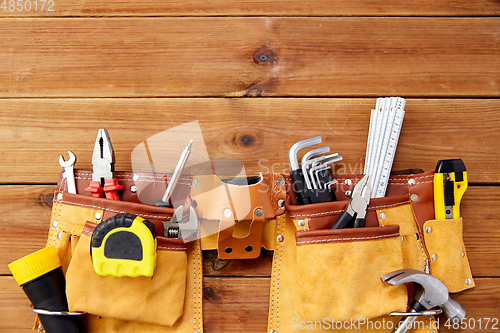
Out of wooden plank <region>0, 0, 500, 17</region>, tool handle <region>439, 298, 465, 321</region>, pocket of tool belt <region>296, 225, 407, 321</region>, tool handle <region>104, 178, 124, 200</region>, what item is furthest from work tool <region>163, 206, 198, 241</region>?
tool handle <region>439, 298, 465, 321</region>

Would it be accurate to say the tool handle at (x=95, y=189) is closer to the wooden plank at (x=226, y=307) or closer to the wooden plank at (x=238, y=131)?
the wooden plank at (x=238, y=131)

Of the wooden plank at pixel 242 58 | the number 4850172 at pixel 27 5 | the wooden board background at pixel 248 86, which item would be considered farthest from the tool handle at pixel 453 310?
the number 4850172 at pixel 27 5

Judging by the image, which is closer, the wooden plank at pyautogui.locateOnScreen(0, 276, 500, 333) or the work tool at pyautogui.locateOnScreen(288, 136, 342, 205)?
the work tool at pyautogui.locateOnScreen(288, 136, 342, 205)

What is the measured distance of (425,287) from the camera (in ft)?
3.04

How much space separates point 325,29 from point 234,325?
3.56 feet

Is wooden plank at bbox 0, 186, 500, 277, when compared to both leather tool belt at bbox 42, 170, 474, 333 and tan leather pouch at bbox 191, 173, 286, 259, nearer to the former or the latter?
leather tool belt at bbox 42, 170, 474, 333

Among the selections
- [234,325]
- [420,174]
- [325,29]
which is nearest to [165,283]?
[234,325]

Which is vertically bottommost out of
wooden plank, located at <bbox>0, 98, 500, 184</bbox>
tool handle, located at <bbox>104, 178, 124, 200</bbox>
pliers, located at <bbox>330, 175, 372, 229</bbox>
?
pliers, located at <bbox>330, 175, 372, 229</bbox>

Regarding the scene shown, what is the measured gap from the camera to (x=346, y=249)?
90 centimetres

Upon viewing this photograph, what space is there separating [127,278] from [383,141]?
2.98ft

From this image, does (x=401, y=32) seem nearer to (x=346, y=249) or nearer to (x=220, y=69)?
(x=220, y=69)

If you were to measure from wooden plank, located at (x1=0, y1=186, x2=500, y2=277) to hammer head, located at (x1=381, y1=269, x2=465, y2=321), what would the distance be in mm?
235

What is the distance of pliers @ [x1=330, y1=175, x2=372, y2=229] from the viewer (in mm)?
915

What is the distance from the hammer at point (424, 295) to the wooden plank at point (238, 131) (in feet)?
1.18
